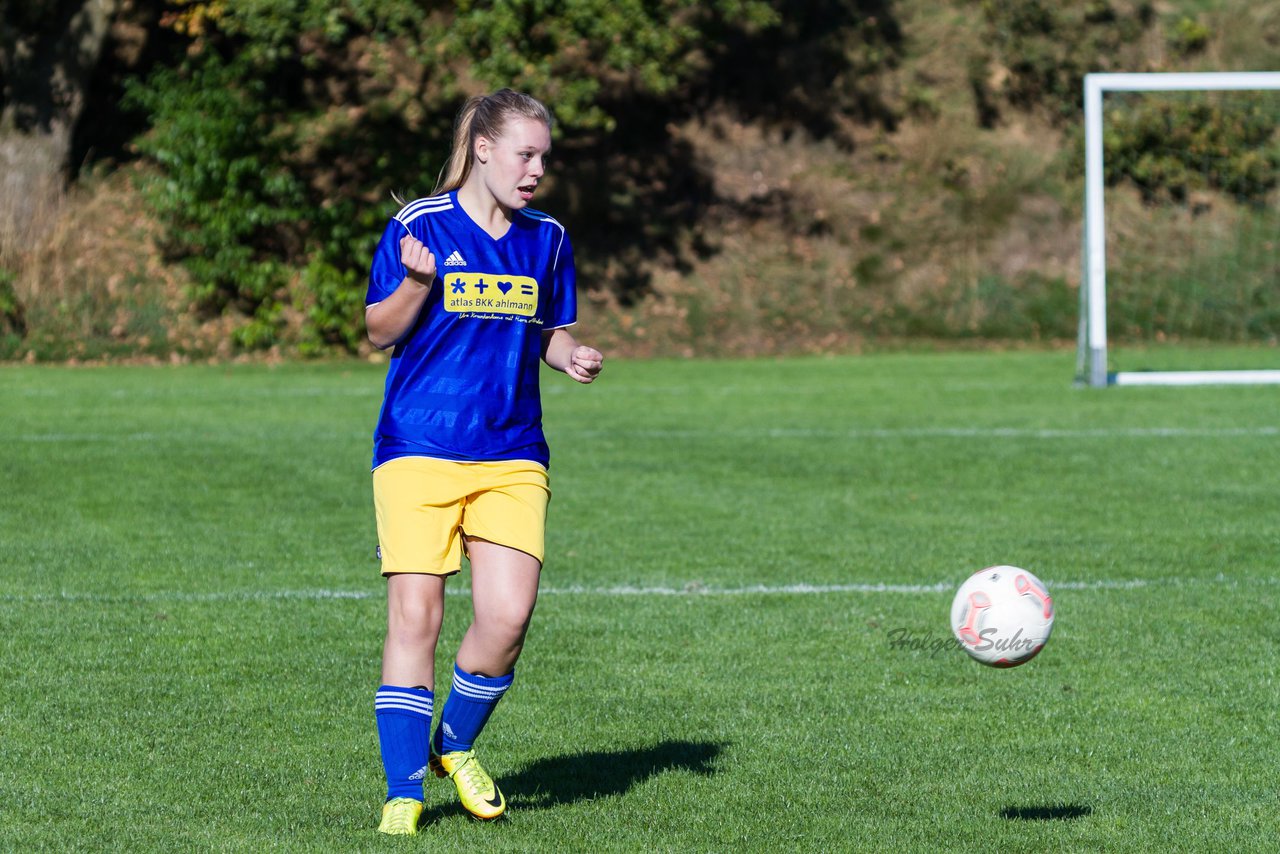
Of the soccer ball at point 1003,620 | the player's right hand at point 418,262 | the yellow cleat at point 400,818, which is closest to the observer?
the player's right hand at point 418,262

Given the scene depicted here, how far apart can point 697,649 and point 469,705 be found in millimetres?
2157

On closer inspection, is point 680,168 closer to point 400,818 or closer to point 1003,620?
point 1003,620

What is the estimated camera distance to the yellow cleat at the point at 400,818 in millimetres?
4141

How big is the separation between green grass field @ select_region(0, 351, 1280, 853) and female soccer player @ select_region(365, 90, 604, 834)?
31 centimetres

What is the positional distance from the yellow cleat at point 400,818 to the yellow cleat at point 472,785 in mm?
191

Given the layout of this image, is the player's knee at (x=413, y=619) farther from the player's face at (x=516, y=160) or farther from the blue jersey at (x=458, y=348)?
the player's face at (x=516, y=160)

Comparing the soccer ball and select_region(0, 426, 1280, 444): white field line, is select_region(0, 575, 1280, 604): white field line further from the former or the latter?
select_region(0, 426, 1280, 444): white field line

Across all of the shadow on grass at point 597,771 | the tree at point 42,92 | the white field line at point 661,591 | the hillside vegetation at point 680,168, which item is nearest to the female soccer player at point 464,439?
the shadow on grass at point 597,771

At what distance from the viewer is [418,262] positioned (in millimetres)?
3994

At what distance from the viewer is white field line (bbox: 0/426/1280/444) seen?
13.2 meters

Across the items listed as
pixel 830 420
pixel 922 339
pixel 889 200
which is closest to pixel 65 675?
pixel 830 420

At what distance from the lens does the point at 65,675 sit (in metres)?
5.85

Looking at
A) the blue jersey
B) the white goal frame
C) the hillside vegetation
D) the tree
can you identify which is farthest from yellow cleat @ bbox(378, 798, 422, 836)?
the tree

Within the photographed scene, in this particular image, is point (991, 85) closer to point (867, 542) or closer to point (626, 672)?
point (867, 542)
